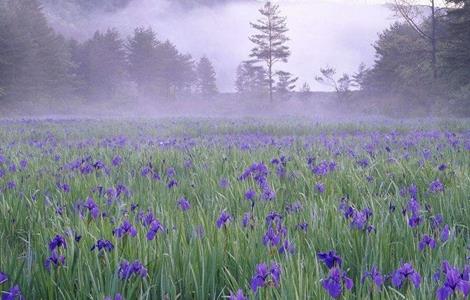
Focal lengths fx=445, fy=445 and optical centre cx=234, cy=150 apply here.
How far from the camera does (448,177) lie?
376 cm

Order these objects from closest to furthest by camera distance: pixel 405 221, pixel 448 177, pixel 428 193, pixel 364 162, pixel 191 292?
pixel 191 292 → pixel 405 221 → pixel 428 193 → pixel 448 177 → pixel 364 162

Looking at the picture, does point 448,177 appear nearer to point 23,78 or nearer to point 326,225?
point 326,225

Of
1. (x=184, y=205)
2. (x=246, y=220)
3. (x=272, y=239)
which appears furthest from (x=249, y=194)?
(x=272, y=239)

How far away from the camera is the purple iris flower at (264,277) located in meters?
1.34

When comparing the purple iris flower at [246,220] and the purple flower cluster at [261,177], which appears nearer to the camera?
the purple iris flower at [246,220]

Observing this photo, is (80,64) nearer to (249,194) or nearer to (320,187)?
(320,187)

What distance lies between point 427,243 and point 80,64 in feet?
222

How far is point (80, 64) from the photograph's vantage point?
2530 inches

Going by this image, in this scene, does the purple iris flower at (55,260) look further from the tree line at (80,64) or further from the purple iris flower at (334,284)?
the tree line at (80,64)

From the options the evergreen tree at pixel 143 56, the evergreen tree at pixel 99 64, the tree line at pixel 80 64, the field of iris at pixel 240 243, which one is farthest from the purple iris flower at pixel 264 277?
the evergreen tree at pixel 143 56

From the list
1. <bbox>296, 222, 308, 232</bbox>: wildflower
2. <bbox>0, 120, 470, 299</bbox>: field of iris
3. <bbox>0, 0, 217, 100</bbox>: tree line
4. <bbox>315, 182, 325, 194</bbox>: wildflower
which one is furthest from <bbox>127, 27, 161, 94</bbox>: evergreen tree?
<bbox>296, 222, 308, 232</bbox>: wildflower

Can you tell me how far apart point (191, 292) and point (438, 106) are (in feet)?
99.8

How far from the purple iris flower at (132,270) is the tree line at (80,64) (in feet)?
148

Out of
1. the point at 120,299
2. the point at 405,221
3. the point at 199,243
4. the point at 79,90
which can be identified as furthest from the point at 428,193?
the point at 79,90
